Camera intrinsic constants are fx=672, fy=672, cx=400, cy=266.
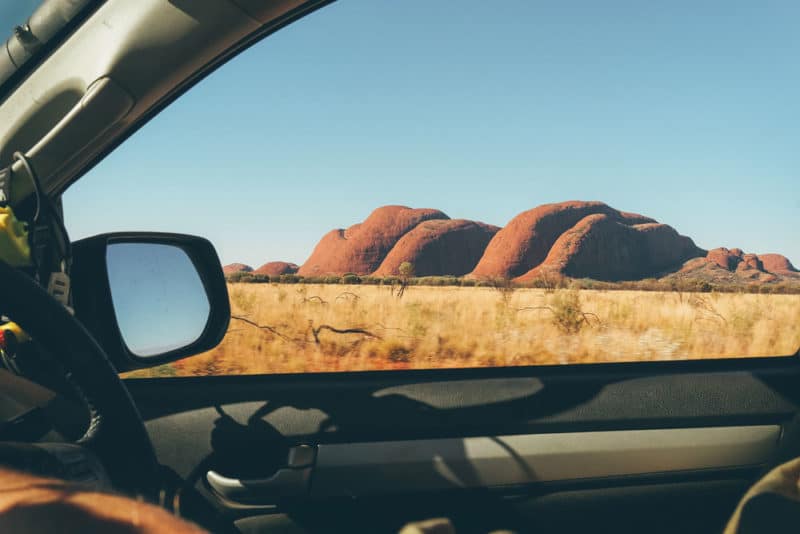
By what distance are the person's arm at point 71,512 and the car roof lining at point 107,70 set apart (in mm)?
1433

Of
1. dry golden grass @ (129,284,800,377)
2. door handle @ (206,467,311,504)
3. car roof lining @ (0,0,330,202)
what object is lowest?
dry golden grass @ (129,284,800,377)

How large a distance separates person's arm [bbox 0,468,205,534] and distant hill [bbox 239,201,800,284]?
47.2 metres

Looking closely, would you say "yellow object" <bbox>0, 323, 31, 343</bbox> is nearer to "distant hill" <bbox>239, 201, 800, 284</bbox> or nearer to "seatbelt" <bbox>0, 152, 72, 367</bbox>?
"seatbelt" <bbox>0, 152, 72, 367</bbox>

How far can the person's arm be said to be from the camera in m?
0.57

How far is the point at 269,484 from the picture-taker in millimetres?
2297

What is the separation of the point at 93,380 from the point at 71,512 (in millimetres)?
731

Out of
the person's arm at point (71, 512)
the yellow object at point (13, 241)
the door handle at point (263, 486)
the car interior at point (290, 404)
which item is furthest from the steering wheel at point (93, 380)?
the door handle at point (263, 486)

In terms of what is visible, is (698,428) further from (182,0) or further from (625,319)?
(625,319)

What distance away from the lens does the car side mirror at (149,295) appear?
5.54 feet

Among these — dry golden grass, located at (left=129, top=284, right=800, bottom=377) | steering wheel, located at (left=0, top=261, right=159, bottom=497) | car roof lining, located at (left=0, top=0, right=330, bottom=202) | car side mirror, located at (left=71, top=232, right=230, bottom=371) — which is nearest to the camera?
steering wheel, located at (left=0, top=261, right=159, bottom=497)

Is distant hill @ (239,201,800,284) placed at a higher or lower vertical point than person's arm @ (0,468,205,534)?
higher

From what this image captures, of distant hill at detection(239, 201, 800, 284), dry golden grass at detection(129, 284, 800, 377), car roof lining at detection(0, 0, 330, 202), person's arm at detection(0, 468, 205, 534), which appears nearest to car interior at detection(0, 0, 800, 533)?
car roof lining at detection(0, 0, 330, 202)

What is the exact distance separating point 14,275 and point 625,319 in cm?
1620

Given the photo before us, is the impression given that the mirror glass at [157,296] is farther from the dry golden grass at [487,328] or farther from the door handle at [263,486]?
the dry golden grass at [487,328]
